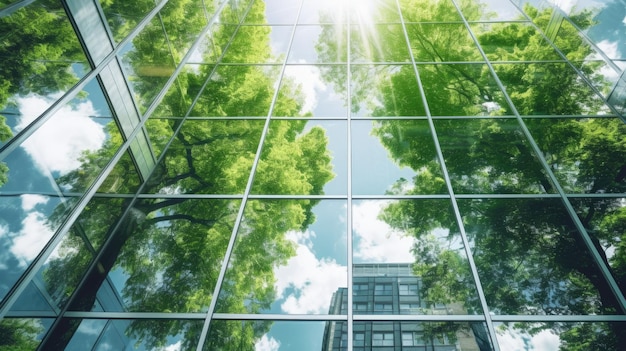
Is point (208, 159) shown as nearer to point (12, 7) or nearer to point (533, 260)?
point (12, 7)

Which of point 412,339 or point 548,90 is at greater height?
point 548,90

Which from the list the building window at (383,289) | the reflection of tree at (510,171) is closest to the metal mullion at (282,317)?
the building window at (383,289)

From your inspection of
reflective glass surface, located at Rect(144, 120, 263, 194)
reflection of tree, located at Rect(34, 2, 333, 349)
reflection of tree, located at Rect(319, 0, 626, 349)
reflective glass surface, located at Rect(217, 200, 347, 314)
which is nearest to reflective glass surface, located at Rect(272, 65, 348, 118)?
reflection of tree, located at Rect(34, 2, 333, 349)

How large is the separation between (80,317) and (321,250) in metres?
3.77

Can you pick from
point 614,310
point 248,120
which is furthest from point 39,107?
point 614,310

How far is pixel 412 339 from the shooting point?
555 centimetres

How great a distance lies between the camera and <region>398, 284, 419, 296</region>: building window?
6.09 meters

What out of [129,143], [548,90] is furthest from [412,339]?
[548,90]

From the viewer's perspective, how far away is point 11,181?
4.96 metres

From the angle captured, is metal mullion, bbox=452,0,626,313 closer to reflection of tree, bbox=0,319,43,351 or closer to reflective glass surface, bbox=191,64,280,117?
reflective glass surface, bbox=191,64,280,117

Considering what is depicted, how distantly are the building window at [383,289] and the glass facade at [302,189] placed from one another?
0.09 feet

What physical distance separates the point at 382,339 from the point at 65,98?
5796 mm

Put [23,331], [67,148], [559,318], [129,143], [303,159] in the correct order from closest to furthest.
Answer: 1. [23,331]
2. [559,318]
3. [67,148]
4. [129,143]
5. [303,159]

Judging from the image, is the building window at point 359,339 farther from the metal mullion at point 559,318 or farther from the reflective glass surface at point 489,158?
the reflective glass surface at point 489,158
